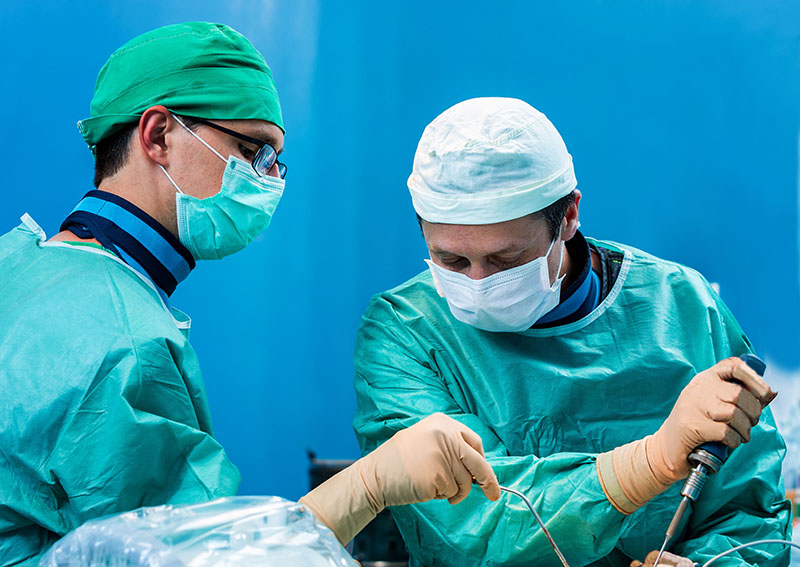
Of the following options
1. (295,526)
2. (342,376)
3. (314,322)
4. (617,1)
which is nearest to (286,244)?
(314,322)

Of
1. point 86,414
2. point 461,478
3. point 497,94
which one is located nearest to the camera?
point 86,414

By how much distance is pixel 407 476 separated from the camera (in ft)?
3.98

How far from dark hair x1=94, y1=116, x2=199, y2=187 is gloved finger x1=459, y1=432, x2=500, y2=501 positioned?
0.79 metres

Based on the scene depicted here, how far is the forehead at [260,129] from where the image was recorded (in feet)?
5.00

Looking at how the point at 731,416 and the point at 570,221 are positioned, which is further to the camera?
the point at 570,221

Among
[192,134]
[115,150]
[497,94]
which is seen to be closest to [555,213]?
[192,134]

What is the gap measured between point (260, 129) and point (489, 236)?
1.66 ft

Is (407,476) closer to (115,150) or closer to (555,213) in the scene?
(555,213)

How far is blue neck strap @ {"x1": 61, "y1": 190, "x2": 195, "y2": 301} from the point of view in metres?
1.37

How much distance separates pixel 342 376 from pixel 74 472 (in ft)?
4.62

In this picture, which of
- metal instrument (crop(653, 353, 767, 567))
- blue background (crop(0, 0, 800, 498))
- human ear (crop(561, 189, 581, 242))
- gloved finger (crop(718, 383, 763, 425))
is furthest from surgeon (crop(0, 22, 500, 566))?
blue background (crop(0, 0, 800, 498))

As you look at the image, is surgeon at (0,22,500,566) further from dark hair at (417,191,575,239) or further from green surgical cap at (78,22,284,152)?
dark hair at (417,191,575,239)

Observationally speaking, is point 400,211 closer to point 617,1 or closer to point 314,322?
point 314,322

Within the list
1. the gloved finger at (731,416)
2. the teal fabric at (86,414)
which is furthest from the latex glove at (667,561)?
the teal fabric at (86,414)
